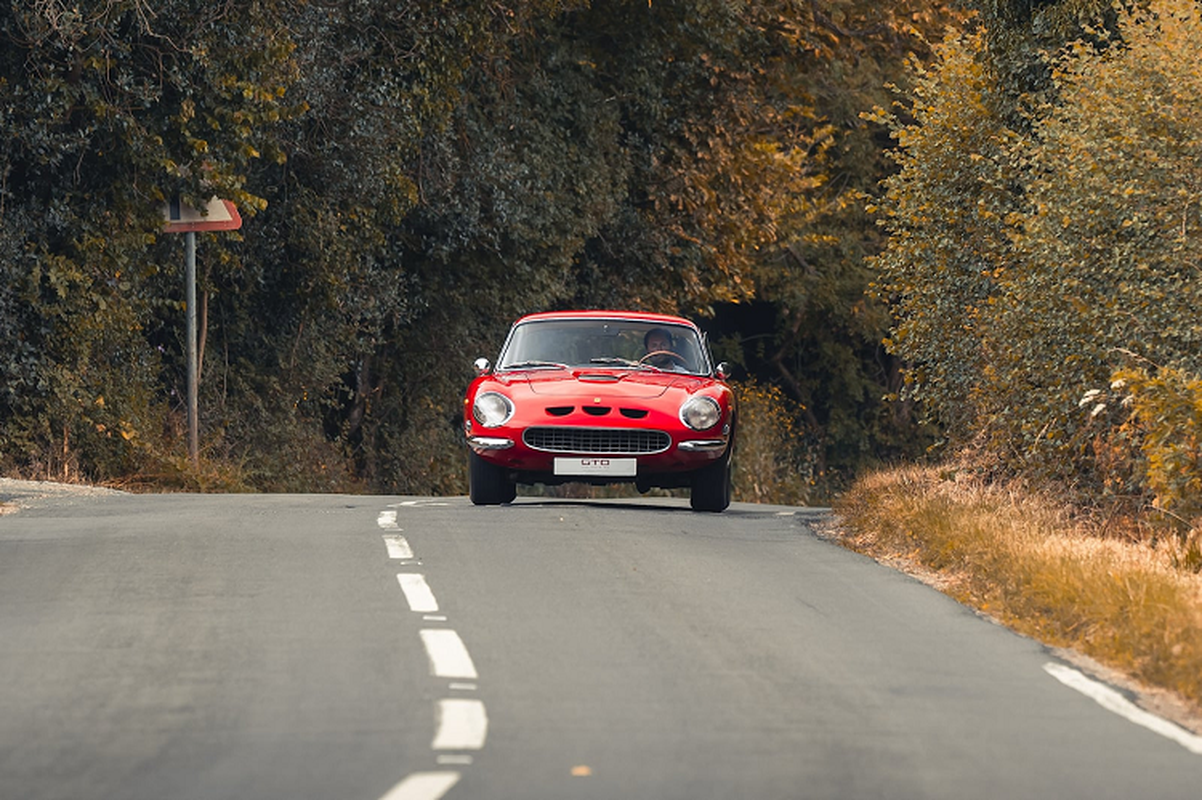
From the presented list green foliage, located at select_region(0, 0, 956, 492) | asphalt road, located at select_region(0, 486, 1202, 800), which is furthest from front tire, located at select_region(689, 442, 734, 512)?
green foliage, located at select_region(0, 0, 956, 492)

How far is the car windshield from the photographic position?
56.7 ft

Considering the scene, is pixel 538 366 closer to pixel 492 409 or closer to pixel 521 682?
pixel 492 409

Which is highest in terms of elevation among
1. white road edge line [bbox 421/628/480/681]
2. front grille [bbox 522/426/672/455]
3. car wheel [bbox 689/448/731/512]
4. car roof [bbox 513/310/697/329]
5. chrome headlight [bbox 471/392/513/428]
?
car roof [bbox 513/310/697/329]

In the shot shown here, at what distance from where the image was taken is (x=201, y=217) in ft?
77.6

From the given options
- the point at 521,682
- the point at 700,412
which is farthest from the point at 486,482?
the point at 521,682

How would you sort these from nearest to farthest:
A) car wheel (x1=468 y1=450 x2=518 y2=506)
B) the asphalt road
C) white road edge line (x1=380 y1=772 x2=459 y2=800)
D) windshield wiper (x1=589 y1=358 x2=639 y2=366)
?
white road edge line (x1=380 y1=772 x2=459 y2=800), the asphalt road, car wheel (x1=468 y1=450 x2=518 y2=506), windshield wiper (x1=589 y1=358 x2=639 y2=366)

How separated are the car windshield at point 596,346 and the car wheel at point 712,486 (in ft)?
2.86

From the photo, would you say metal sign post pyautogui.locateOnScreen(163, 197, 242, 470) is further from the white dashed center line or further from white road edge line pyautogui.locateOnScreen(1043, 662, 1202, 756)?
white road edge line pyautogui.locateOnScreen(1043, 662, 1202, 756)

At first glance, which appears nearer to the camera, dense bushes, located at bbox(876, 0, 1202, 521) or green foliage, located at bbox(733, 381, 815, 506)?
dense bushes, located at bbox(876, 0, 1202, 521)

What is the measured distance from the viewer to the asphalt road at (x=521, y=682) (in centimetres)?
665

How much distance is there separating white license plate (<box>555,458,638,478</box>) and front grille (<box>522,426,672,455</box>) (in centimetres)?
8

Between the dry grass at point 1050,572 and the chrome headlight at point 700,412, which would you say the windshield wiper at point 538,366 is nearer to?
the chrome headlight at point 700,412

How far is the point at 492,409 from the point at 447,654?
773 cm

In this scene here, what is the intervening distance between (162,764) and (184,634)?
266 cm
